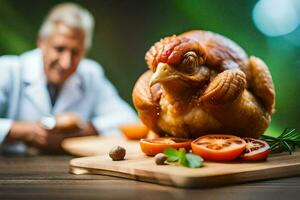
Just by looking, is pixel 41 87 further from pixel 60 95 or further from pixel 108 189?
pixel 108 189

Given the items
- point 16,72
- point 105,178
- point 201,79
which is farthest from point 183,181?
point 16,72

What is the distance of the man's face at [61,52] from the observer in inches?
87.9

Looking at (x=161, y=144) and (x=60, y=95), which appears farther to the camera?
(x=60, y=95)

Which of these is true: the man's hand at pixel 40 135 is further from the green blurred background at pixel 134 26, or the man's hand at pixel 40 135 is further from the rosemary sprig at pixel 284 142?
the rosemary sprig at pixel 284 142

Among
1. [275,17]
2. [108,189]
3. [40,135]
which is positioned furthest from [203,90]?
[40,135]

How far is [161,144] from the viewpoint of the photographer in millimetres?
1280

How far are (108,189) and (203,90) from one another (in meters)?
0.39

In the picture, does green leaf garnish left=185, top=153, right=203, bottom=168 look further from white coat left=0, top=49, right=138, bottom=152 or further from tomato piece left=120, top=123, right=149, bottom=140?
white coat left=0, top=49, right=138, bottom=152

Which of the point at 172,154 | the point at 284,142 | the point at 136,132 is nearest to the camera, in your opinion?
the point at 172,154

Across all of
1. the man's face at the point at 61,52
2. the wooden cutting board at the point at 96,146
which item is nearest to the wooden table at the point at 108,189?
the wooden cutting board at the point at 96,146

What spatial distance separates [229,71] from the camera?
1274 mm

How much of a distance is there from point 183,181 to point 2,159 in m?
0.78

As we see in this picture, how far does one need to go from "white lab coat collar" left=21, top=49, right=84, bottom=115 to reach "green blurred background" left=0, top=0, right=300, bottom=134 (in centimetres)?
6

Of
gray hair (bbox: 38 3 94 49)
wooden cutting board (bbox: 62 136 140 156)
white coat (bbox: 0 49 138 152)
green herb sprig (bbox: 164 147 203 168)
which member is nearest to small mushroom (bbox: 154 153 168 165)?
green herb sprig (bbox: 164 147 203 168)
